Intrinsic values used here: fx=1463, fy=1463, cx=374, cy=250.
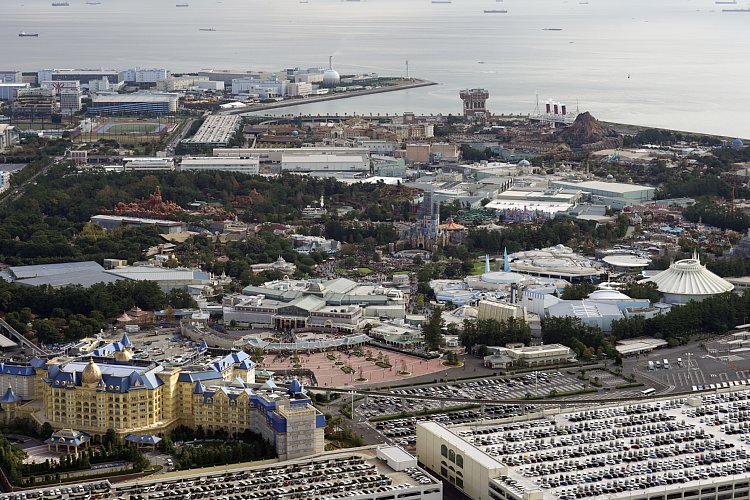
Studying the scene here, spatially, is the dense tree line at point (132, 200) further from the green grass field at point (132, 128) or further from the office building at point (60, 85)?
the office building at point (60, 85)

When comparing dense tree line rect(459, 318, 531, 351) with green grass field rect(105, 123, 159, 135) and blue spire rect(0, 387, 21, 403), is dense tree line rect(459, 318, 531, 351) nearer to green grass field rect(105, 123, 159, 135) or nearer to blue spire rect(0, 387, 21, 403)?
blue spire rect(0, 387, 21, 403)

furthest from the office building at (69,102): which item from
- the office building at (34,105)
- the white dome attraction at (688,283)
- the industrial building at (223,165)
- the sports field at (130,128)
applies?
the white dome attraction at (688,283)

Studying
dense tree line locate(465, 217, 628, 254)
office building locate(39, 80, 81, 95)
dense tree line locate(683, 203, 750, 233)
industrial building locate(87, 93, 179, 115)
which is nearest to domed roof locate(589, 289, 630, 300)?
dense tree line locate(465, 217, 628, 254)

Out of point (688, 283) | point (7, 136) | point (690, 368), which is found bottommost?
point (690, 368)

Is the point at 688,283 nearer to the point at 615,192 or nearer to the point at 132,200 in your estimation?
the point at 615,192

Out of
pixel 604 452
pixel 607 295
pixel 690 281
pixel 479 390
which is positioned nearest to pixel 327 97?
pixel 690 281

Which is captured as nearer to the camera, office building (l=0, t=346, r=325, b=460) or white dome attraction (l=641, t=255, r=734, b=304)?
office building (l=0, t=346, r=325, b=460)
